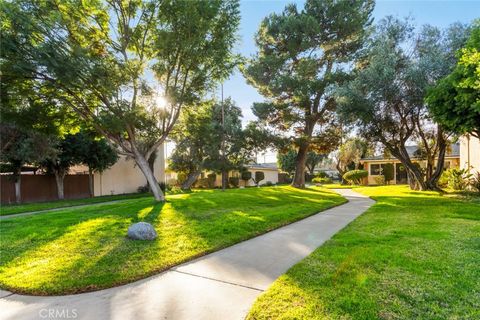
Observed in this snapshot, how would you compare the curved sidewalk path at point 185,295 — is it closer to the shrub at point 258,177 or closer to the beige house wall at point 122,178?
the beige house wall at point 122,178

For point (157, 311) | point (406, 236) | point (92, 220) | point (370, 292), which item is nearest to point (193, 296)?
point (157, 311)

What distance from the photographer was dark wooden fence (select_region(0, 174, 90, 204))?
626 inches

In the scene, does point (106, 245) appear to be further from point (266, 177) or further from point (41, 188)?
point (266, 177)

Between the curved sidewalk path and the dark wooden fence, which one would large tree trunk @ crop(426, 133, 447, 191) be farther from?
the dark wooden fence

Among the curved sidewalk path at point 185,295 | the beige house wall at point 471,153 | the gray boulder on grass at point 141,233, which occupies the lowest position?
the curved sidewalk path at point 185,295

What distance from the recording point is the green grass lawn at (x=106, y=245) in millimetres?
3928

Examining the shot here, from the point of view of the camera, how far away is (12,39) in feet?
27.5

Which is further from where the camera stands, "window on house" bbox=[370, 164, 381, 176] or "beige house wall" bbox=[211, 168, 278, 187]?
"beige house wall" bbox=[211, 168, 278, 187]

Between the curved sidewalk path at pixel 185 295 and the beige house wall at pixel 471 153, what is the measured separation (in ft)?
49.9

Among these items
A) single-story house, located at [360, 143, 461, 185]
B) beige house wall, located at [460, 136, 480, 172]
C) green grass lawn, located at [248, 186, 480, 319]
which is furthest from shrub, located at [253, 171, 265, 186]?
green grass lawn, located at [248, 186, 480, 319]

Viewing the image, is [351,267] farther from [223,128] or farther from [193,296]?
[223,128]

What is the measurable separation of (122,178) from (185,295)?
21.2m

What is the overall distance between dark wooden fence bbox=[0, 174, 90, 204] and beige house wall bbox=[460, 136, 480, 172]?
2293cm

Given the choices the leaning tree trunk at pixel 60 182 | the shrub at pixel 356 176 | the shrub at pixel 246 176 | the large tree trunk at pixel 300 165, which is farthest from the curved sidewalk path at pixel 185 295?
the shrub at pixel 246 176
